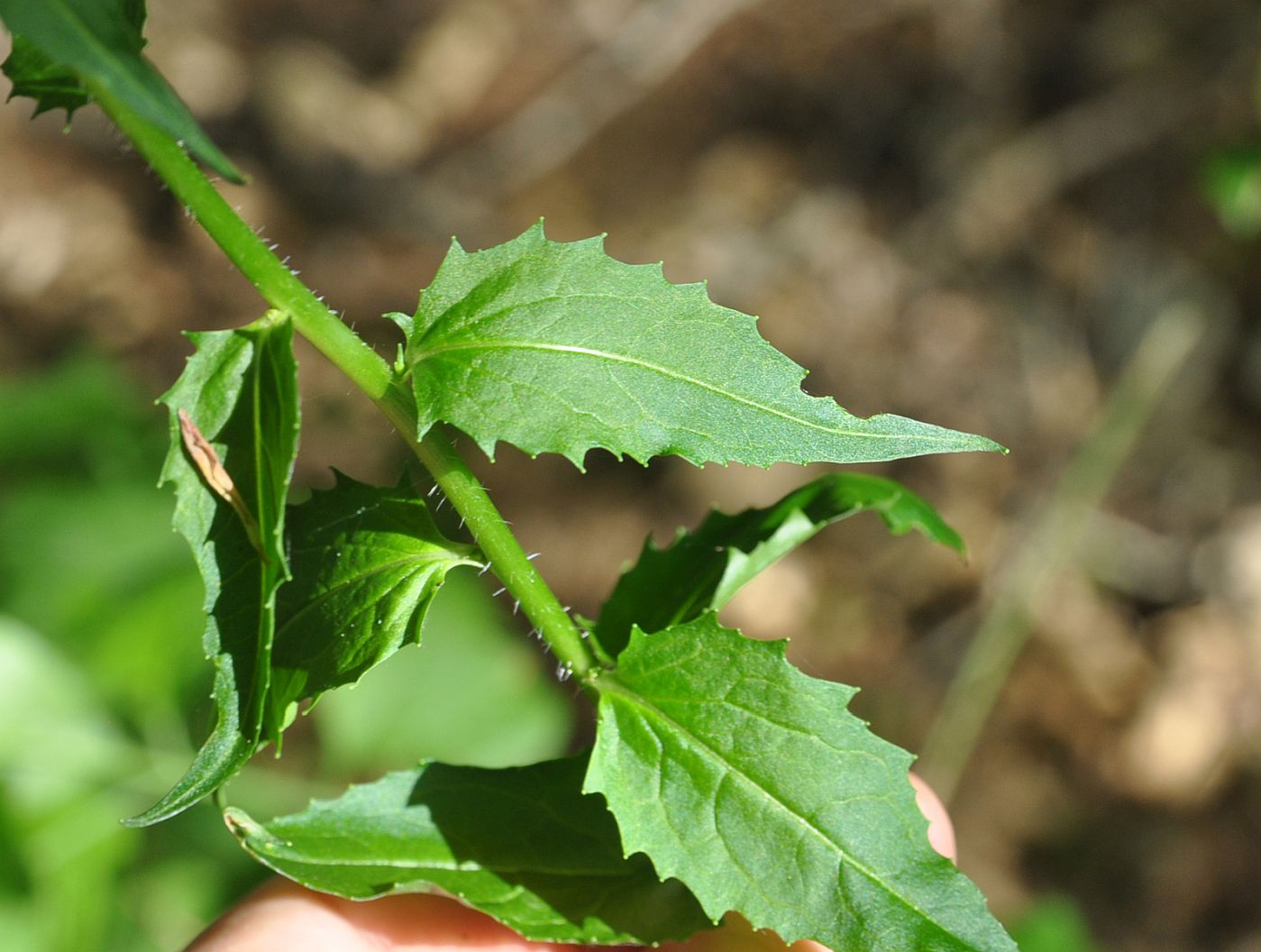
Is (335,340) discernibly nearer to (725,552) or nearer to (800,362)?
(725,552)

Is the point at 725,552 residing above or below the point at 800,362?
above

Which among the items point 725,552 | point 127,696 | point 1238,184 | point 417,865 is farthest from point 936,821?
point 1238,184

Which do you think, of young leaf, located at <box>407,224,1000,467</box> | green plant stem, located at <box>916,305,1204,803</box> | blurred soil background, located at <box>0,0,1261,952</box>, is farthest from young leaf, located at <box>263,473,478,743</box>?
green plant stem, located at <box>916,305,1204,803</box>

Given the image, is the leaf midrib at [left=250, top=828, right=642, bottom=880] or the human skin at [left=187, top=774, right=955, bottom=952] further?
the human skin at [left=187, top=774, right=955, bottom=952]

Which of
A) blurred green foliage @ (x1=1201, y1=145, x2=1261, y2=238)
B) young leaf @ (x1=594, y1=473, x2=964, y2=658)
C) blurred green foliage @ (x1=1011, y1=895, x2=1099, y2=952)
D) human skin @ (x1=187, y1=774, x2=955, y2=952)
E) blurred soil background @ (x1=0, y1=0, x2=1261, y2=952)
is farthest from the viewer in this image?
blurred green foliage @ (x1=1201, y1=145, x2=1261, y2=238)

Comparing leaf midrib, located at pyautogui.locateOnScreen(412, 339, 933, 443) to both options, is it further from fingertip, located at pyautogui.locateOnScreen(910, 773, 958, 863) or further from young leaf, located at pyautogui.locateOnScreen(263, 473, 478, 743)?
fingertip, located at pyautogui.locateOnScreen(910, 773, 958, 863)
